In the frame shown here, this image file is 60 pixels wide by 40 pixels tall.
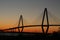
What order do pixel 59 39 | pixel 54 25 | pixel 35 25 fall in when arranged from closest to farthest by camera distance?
pixel 59 39 < pixel 54 25 < pixel 35 25

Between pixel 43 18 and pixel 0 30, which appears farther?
pixel 0 30

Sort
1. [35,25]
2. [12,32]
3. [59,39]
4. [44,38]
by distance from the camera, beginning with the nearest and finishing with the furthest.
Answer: [59,39] < [44,38] < [35,25] < [12,32]

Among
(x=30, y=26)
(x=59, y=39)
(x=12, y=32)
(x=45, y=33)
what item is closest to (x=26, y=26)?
(x=30, y=26)

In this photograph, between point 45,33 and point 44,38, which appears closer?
point 44,38

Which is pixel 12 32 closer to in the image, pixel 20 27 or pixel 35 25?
pixel 20 27

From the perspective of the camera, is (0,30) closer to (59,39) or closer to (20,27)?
(20,27)

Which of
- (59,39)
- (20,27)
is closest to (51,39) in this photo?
(59,39)

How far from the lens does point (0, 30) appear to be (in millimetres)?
58000

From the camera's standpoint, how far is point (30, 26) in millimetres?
55344

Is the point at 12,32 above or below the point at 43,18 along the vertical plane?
below

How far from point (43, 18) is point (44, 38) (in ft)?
17.1

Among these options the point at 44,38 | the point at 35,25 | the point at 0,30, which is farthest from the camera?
the point at 0,30

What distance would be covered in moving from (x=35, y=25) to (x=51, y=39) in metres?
14.2

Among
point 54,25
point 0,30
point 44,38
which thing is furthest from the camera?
point 0,30
